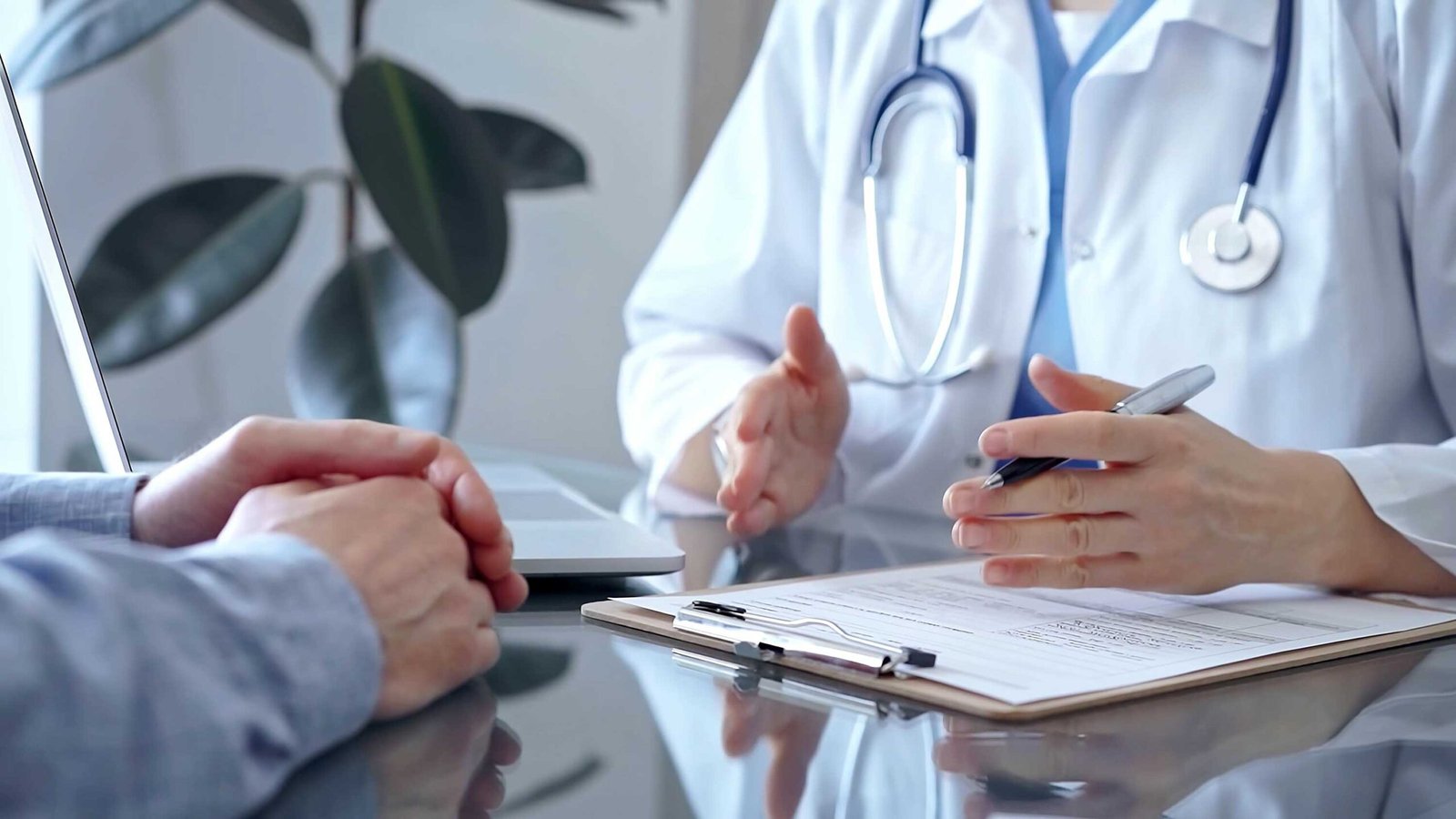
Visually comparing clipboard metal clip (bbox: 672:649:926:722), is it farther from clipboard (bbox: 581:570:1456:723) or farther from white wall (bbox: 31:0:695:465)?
white wall (bbox: 31:0:695:465)

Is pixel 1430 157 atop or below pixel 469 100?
below

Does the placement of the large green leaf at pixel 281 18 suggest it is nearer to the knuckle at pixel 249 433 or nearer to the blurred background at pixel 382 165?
the blurred background at pixel 382 165

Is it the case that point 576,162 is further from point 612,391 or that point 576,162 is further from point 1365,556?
point 1365,556

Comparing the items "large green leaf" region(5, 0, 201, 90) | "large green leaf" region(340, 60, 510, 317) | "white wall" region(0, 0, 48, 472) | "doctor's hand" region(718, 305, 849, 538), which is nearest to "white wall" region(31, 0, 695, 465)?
"large green leaf" region(5, 0, 201, 90)

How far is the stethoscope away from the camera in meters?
1.06

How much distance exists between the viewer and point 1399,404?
108cm

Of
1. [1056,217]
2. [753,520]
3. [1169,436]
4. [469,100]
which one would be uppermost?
[469,100]

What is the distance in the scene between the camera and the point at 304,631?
45 cm

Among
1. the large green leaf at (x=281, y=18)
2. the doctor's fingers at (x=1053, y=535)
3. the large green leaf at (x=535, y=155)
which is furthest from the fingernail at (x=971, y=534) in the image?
the large green leaf at (x=281, y=18)

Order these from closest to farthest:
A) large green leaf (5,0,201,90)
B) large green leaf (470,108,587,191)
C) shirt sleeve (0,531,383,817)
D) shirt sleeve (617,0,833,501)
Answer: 1. shirt sleeve (0,531,383,817)
2. shirt sleeve (617,0,833,501)
3. large green leaf (5,0,201,90)
4. large green leaf (470,108,587,191)

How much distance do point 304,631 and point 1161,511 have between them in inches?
17.5

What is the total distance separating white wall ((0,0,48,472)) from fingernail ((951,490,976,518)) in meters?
0.56

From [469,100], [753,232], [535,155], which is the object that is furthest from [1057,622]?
[469,100]

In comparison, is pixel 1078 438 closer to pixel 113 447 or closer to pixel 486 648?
pixel 486 648
